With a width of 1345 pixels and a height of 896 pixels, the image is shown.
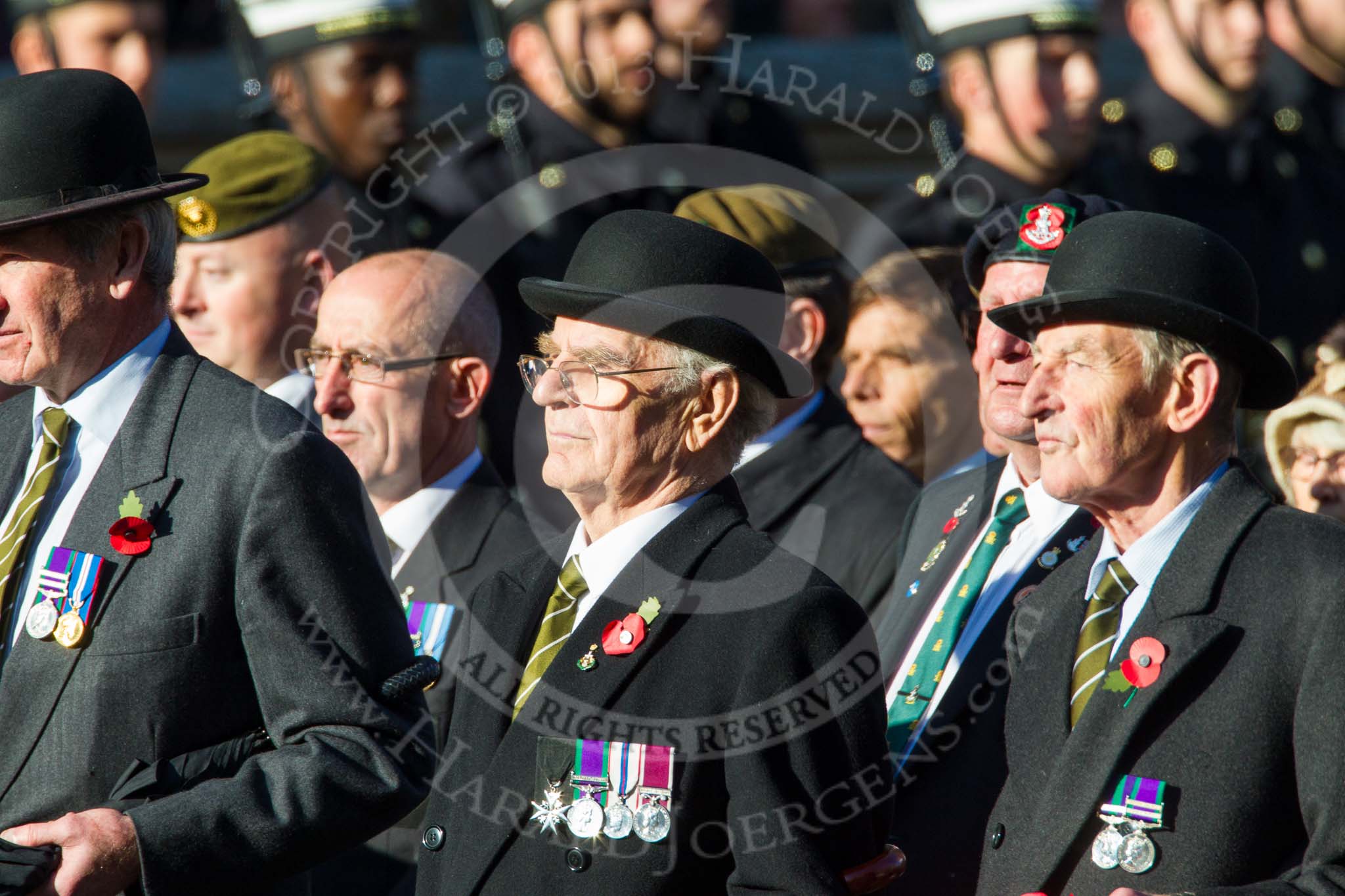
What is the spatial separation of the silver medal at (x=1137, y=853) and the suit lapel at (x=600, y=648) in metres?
0.79

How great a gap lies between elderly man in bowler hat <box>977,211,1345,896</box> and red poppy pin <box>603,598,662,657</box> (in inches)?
25.6

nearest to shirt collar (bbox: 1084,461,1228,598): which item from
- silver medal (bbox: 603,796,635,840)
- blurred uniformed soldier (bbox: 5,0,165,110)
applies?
silver medal (bbox: 603,796,635,840)

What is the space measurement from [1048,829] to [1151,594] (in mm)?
415

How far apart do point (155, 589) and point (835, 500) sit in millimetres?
2061

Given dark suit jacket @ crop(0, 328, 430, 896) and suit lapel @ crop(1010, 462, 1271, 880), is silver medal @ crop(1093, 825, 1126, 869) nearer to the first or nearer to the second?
suit lapel @ crop(1010, 462, 1271, 880)

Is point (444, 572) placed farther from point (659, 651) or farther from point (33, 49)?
point (33, 49)

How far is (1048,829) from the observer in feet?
9.29

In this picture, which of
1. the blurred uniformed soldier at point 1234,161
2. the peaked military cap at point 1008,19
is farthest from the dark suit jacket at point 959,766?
the peaked military cap at point 1008,19

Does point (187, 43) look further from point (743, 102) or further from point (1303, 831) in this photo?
point (1303, 831)

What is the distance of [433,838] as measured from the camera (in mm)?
3047

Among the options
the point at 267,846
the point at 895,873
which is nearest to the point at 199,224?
the point at 267,846

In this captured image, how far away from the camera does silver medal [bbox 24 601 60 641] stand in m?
2.78

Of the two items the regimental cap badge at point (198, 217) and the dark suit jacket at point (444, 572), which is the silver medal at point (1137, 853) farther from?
the regimental cap badge at point (198, 217)

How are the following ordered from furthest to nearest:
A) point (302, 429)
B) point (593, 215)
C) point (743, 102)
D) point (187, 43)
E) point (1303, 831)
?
1. point (187, 43)
2. point (743, 102)
3. point (593, 215)
4. point (302, 429)
5. point (1303, 831)
